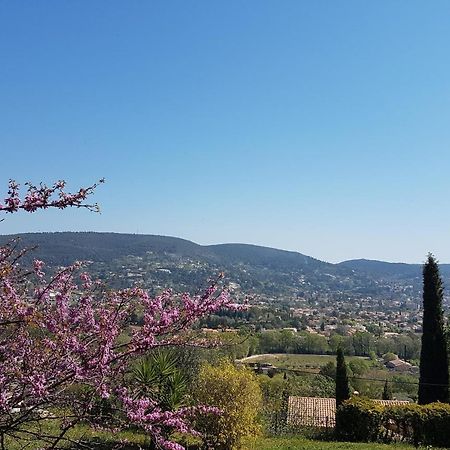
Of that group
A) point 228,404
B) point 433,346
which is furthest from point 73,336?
point 433,346

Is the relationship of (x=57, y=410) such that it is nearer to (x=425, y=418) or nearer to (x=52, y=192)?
(x=52, y=192)

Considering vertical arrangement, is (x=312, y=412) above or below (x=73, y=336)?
below

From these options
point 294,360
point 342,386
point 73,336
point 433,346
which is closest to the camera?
point 73,336

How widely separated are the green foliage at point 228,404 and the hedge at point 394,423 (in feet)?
15.3

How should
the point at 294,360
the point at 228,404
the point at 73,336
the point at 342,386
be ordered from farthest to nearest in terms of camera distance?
the point at 294,360
the point at 342,386
the point at 228,404
the point at 73,336

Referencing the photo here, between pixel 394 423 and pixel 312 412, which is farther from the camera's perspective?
pixel 312 412

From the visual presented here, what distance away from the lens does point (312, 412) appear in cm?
2112

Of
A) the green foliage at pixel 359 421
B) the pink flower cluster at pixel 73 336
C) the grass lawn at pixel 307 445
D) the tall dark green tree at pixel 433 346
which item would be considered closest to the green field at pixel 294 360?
the tall dark green tree at pixel 433 346

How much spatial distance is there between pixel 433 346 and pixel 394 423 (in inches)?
265

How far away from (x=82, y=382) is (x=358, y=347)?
81484mm

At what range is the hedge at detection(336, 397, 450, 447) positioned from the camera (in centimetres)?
1356

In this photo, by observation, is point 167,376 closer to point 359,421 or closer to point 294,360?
point 359,421

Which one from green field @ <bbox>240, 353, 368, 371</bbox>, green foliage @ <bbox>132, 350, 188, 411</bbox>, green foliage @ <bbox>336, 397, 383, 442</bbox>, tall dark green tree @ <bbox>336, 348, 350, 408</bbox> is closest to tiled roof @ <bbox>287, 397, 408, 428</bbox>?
tall dark green tree @ <bbox>336, 348, 350, 408</bbox>

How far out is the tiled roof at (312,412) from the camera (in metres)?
16.5
